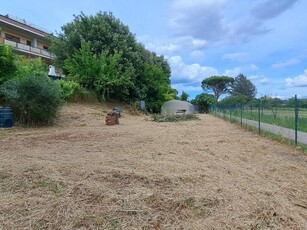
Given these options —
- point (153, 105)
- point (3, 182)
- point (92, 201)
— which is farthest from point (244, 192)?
Answer: point (153, 105)

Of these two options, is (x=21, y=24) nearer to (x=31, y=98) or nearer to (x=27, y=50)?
(x=27, y=50)

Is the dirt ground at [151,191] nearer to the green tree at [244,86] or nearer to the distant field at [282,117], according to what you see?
the distant field at [282,117]

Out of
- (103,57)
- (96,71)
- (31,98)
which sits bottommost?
(31,98)

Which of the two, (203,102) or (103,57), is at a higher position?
(103,57)

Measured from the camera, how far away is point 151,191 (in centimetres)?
305

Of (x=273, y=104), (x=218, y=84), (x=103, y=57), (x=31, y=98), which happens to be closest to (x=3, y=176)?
(x=31, y=98)

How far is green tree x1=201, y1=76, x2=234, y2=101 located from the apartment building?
39.0 metres

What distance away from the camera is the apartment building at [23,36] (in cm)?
2568

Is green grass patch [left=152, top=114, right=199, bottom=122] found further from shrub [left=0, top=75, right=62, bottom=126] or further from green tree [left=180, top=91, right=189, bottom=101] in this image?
green tree [left=180, top=91, right=189, bottom=101]

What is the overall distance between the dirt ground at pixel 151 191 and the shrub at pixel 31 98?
5591 millimetres

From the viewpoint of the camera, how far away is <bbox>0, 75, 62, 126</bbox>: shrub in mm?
10258

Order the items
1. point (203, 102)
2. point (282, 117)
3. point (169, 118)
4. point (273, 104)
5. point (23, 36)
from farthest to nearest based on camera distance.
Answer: point (203, 102) < point (23, 36) < point (169, 118) < point (273, 104) < point (282, 117)

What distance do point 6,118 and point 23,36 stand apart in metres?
22.6

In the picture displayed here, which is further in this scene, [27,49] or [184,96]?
[184,96]
